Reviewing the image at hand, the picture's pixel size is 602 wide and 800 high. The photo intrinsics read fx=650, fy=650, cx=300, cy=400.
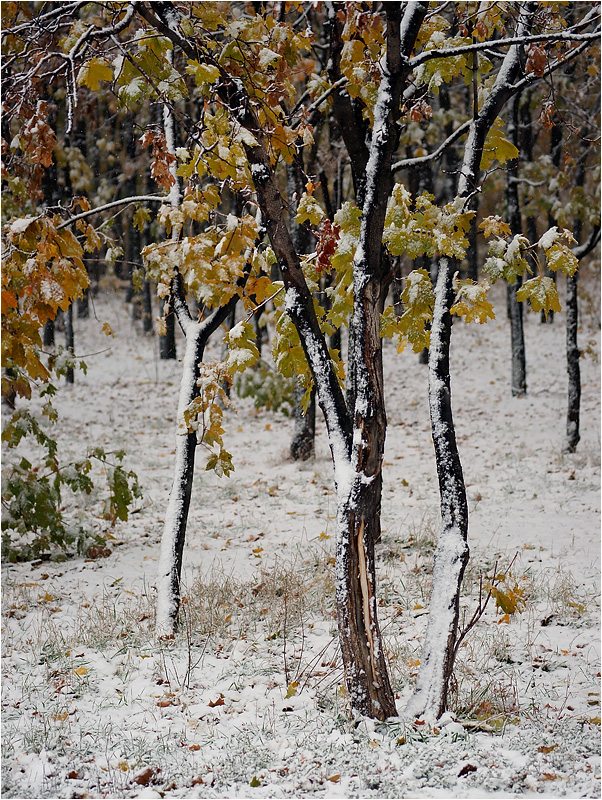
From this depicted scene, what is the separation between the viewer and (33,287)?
3023 mm

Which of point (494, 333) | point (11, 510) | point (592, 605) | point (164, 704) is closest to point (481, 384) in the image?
point (494, 333)

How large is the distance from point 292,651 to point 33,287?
275 centimetres

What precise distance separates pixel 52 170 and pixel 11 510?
9843 millimetres

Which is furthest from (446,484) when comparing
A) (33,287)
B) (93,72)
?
(93,72)

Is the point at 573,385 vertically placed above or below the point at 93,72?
below

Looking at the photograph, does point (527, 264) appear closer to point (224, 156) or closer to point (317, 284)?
point (317, 284)

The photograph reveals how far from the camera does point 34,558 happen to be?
20.5ft

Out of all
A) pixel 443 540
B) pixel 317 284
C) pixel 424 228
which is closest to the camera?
pixel 443 540

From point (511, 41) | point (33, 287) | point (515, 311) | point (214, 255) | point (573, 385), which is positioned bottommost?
point (573, 385)

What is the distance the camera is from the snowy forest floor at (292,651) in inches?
118

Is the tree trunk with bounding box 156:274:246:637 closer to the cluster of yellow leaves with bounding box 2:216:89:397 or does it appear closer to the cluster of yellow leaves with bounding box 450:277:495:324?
the cluster of yellow leaves with bounding box 2:216:89:397

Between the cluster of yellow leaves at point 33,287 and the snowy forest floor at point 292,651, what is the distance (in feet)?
6.35

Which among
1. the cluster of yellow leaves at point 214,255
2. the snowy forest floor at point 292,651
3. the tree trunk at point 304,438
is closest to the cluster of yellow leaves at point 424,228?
the cluster of yellow leaves at point 214,255

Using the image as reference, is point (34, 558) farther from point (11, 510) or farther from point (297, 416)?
point (297, 416)
